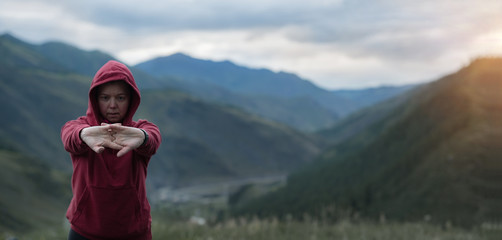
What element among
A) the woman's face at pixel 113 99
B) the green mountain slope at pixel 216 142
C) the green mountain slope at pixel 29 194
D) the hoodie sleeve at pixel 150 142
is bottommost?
the green mountain slope at pixel 29 194

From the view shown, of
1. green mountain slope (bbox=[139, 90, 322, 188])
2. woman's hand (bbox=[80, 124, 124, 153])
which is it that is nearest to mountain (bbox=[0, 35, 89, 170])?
green mountain slope (bbox=[139, 90, 322, 188])

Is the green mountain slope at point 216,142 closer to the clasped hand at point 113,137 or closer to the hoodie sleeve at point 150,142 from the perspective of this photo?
the hoodie sleeve at point 150,142

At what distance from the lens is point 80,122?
4352 mm

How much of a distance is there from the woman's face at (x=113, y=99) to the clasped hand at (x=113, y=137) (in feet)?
1.14

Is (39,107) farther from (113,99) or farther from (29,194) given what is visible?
(113,99)

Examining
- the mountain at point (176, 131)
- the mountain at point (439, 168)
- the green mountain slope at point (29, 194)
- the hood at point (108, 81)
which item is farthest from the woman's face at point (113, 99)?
the mountain at point (176, 131)

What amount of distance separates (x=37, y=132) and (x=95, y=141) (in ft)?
386

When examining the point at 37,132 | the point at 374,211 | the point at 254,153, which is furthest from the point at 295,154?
the point at 374,211

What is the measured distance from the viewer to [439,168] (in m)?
37.3

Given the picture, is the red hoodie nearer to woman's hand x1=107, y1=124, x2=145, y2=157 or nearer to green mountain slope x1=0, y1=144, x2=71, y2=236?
woman's hand x1=107, y1=124, x2=145, y2=157

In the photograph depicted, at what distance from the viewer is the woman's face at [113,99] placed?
4227mm

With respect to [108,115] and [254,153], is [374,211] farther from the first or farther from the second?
[254,153]

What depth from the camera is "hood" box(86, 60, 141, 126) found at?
4133mm

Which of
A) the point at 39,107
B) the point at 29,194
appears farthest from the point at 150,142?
the point at 39,107
